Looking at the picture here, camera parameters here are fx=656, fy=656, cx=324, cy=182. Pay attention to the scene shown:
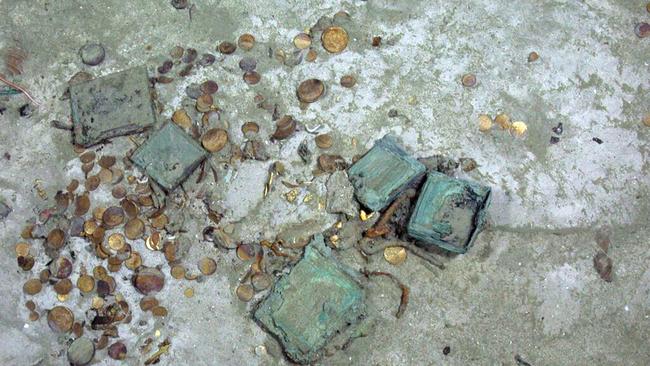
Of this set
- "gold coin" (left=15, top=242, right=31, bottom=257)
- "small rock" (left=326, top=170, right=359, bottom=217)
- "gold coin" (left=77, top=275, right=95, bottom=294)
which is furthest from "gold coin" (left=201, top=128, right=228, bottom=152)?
"gold coin" (left=15, top=242, right=31, bottom=257)

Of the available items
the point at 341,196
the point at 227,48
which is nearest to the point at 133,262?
the point at 341,196

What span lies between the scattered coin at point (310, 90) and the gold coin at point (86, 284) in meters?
1.11

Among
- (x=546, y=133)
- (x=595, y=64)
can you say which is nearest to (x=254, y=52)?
(x=546, y=133)

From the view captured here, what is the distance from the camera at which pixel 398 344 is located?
252 centimetres

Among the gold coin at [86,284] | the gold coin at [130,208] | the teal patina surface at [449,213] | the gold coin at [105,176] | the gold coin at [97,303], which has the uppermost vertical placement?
the teal patina surface at [449,213]

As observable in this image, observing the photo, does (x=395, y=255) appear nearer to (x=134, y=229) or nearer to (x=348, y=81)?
(x=348, y=81)

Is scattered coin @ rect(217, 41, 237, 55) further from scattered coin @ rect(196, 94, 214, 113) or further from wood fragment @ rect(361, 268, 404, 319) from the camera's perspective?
wood fragment @ rect(361, 268, 404, 319)

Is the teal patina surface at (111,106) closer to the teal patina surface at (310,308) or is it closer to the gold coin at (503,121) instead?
the teal patina surface at (310,308)

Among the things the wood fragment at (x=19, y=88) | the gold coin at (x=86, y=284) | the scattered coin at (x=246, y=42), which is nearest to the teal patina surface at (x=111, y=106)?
the wood fragment at (x=19, y=88)

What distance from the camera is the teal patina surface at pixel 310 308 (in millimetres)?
2441

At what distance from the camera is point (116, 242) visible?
2.59 metres

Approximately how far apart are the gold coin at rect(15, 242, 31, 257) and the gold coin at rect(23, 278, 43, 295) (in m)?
0.11

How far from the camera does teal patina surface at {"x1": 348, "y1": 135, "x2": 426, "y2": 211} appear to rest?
2512 mm

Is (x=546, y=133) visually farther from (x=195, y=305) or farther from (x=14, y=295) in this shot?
(x=14, y=295)
